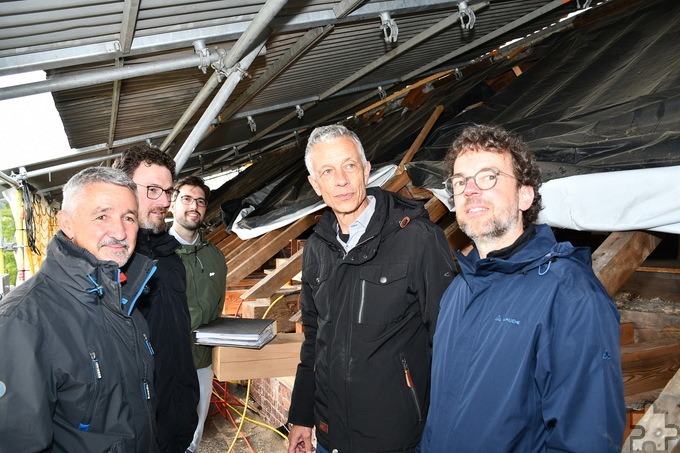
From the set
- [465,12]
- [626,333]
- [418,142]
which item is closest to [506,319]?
[626,333]

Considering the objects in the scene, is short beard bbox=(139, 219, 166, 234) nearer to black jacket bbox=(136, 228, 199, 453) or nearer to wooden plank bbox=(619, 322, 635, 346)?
black jacket bbox=(136, 228, 199, 453)

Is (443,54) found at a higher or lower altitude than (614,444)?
higher

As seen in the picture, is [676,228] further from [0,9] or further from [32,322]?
[0,9]

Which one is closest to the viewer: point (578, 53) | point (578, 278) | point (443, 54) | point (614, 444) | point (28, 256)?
point (614, 444)

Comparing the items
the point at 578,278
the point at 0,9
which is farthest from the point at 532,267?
the point at 0,9

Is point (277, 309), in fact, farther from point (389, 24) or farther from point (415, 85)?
point (415, 85)

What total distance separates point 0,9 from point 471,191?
7.34 feet

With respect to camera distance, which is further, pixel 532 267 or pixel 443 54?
pixel 443 54

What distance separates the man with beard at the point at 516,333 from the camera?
4.16 ft

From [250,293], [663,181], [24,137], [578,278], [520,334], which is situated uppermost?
[24,137]

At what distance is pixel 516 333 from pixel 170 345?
1.60m

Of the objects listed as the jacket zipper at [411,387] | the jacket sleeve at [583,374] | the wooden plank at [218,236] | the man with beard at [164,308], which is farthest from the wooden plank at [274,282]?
the wooden plank at [218,236]

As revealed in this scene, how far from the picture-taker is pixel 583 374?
4.16 feet

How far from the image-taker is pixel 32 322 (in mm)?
1435
